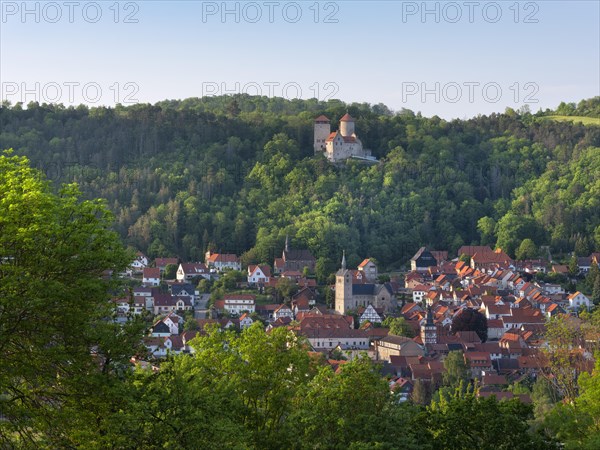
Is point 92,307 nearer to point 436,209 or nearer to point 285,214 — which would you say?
point 285,214

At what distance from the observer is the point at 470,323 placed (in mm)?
47438

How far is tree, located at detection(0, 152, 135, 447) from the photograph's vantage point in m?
11.2

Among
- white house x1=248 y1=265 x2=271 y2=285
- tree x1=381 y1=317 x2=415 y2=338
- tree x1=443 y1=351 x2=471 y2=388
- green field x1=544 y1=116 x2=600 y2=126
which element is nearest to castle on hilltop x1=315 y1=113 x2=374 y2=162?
green field x1=544 y1=116 x2=600 y2=126

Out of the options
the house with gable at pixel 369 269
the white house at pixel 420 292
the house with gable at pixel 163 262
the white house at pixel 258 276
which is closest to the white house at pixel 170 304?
the white house at pixel 258 276

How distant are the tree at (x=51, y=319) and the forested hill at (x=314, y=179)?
45.8 metres

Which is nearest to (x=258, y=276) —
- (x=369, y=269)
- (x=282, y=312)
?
(x=369, y=269)

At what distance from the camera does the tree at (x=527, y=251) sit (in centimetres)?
6253

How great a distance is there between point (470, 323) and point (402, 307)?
226 inches

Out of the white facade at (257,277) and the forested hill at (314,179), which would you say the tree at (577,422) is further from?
the forested hill at (314,179)

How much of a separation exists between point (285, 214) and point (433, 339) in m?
23.9

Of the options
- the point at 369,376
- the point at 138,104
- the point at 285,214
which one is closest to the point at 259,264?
the point at 285,214

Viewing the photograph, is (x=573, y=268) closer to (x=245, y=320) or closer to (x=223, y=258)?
(x=223, y=258)

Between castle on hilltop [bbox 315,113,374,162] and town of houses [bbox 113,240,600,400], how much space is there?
14698 millimetres

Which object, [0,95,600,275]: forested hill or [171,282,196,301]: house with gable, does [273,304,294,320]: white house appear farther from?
[0,95,600,275]: forested hill
